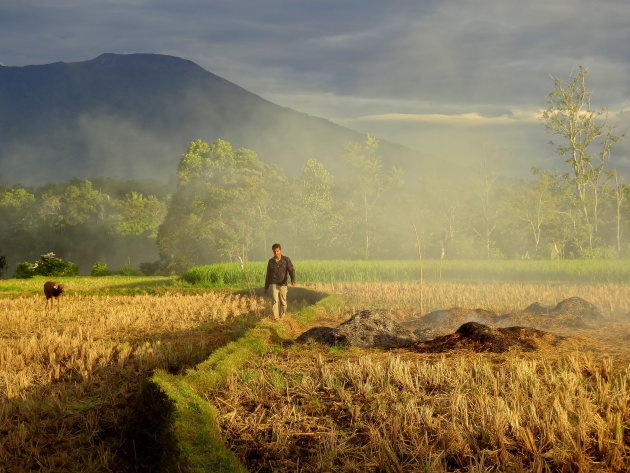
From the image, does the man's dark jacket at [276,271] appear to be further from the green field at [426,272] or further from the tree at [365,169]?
the tree at [365,169]

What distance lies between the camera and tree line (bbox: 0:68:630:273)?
57.0m

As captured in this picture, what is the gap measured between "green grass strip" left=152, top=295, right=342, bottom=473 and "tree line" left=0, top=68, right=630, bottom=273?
37634mm

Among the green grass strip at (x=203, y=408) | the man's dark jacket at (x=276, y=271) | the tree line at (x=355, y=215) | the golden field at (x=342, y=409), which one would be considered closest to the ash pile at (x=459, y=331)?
the golden field at (x=342, y=409)

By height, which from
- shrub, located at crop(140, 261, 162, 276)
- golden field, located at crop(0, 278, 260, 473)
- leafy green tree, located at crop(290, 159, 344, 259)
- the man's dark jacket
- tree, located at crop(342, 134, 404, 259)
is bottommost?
golden field, located at crop(0, 278, 260, 473)

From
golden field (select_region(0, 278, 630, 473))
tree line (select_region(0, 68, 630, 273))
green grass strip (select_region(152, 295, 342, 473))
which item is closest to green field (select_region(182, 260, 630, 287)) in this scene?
tree line (select_region(0, 68, 630, 273))

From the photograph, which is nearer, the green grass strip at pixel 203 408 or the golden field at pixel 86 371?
the green grass strip at pixel 203 408

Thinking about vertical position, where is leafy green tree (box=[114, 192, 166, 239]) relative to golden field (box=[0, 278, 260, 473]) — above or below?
above

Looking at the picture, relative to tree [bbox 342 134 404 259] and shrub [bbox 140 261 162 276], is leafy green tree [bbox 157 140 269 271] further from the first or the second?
tree [bbox 342 134 404 259]

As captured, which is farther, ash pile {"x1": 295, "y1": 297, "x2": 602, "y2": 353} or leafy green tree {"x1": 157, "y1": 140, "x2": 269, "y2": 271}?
leafy green tree {"x1": 157, "y1": 140, "x2": 269, "y2": 271}

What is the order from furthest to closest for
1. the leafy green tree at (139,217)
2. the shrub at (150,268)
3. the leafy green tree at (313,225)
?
the leafy green tree at (139,217) → the leafy green tree at (313,225) → the shrub at (150,268)

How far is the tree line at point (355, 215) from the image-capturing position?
187 ft

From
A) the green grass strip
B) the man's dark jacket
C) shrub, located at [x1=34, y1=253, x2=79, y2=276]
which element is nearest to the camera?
the green grass strip

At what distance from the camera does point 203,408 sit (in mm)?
8062

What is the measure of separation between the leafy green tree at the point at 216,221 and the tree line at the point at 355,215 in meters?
0.10
